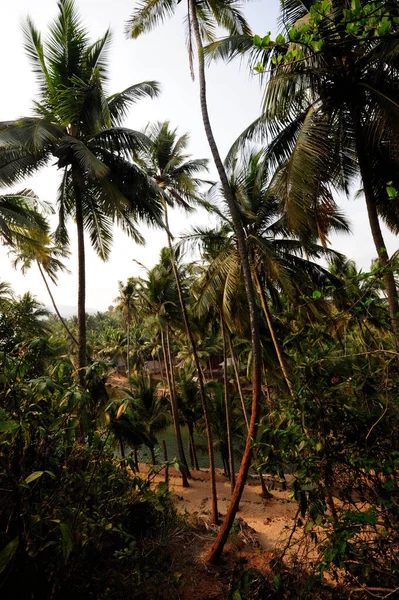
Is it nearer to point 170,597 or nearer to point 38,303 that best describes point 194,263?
point 170,597

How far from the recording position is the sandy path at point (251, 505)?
30.1 feet

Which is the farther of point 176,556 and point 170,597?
point 176,556

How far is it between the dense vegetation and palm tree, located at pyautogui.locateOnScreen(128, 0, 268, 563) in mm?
38

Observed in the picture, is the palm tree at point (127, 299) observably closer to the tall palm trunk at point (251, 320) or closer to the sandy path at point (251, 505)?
the sandy path at point (251, 505)

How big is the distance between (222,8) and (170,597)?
11.4 metres

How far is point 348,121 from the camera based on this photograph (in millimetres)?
6484

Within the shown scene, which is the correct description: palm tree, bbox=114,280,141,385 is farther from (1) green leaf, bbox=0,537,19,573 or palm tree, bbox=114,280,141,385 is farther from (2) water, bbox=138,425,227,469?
(1) green leaf, bbox=0,537,19,573

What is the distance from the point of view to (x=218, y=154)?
227 inches

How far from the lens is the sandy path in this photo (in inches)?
361

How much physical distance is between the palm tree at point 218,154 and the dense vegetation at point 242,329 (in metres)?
0.04

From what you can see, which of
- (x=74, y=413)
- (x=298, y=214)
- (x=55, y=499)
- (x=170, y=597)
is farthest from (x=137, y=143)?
(x=170, y=597)

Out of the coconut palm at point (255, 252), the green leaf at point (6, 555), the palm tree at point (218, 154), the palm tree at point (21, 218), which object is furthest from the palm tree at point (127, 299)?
the green leaf at point (6, 555)

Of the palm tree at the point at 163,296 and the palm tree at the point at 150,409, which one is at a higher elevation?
the palm tree at the point at 163,296

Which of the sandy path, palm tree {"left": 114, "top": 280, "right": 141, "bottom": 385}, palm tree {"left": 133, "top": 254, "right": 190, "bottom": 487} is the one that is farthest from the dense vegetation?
palm tree {"left": 114, "top": 280, "right": 141, "bottom": 385}
